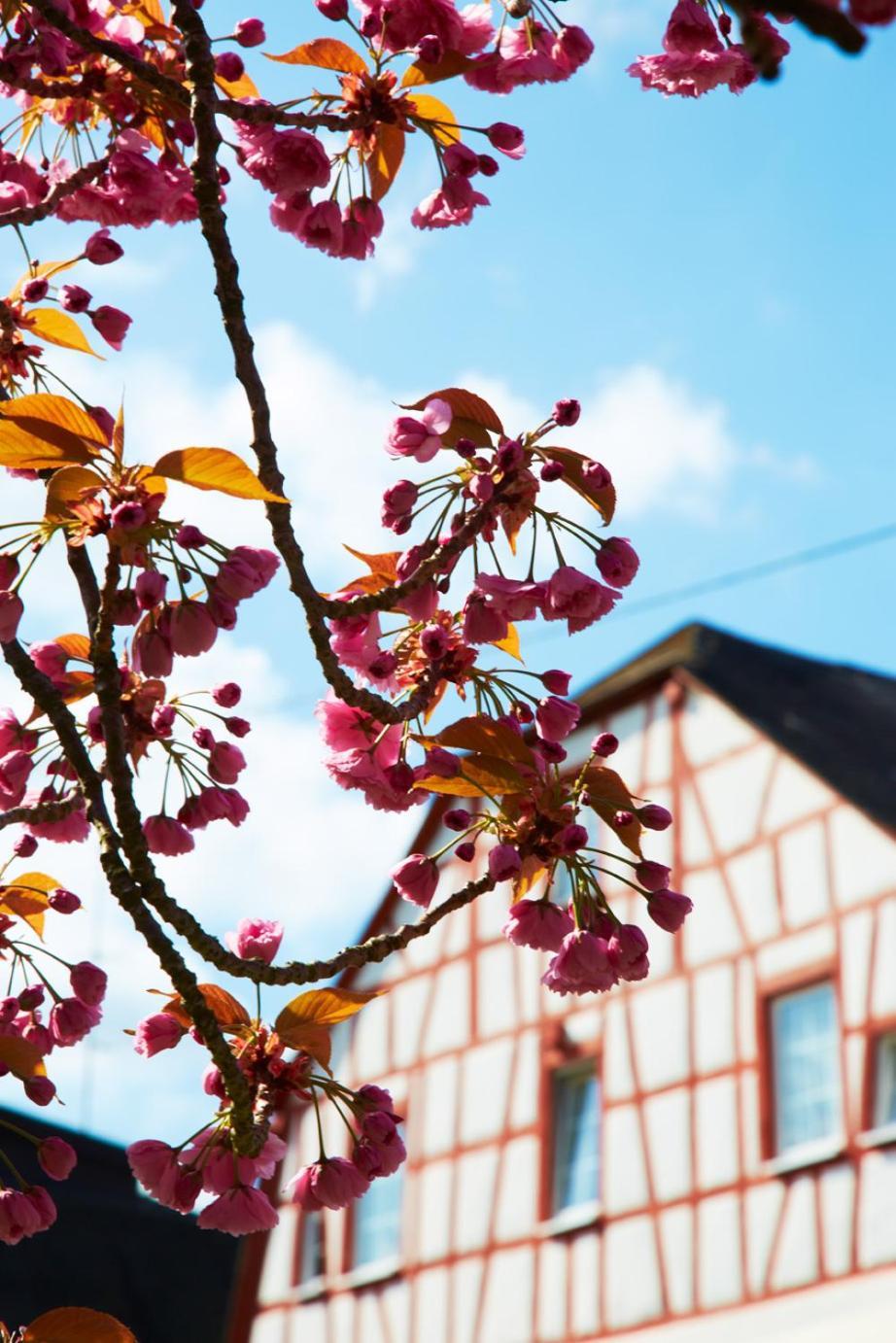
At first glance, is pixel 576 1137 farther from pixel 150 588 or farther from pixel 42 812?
pixel 150 588

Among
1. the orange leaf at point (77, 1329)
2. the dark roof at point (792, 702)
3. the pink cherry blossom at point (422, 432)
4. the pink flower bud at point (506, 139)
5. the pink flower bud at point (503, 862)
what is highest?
the dark roof at point (792, 702)

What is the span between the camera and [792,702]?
495 inches

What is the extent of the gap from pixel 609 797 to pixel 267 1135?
0.58m

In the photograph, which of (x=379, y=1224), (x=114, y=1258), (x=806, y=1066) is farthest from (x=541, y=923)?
(x=114, y=1258)

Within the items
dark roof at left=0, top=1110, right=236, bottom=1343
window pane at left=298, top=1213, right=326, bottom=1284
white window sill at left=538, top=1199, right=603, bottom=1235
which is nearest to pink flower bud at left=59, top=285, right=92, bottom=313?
white window sill at left=538, top=1199, right=603, bottom=1235

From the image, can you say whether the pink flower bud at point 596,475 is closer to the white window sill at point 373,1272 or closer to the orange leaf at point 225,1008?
the orange leaf at point 225,1008

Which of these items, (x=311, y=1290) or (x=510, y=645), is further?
(x=311, y=1290)

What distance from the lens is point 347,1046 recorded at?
13.1m

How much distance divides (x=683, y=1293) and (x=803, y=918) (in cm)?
208

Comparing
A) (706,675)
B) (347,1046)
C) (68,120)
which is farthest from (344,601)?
(347,1046)

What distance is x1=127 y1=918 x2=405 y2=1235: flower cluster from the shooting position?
2.28m

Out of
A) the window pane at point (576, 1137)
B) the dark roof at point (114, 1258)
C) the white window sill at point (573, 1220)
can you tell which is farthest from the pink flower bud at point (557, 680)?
the dark roof at point (114, 1258)

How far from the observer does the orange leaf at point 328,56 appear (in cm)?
251

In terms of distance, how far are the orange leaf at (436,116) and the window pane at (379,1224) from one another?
33.8ft
